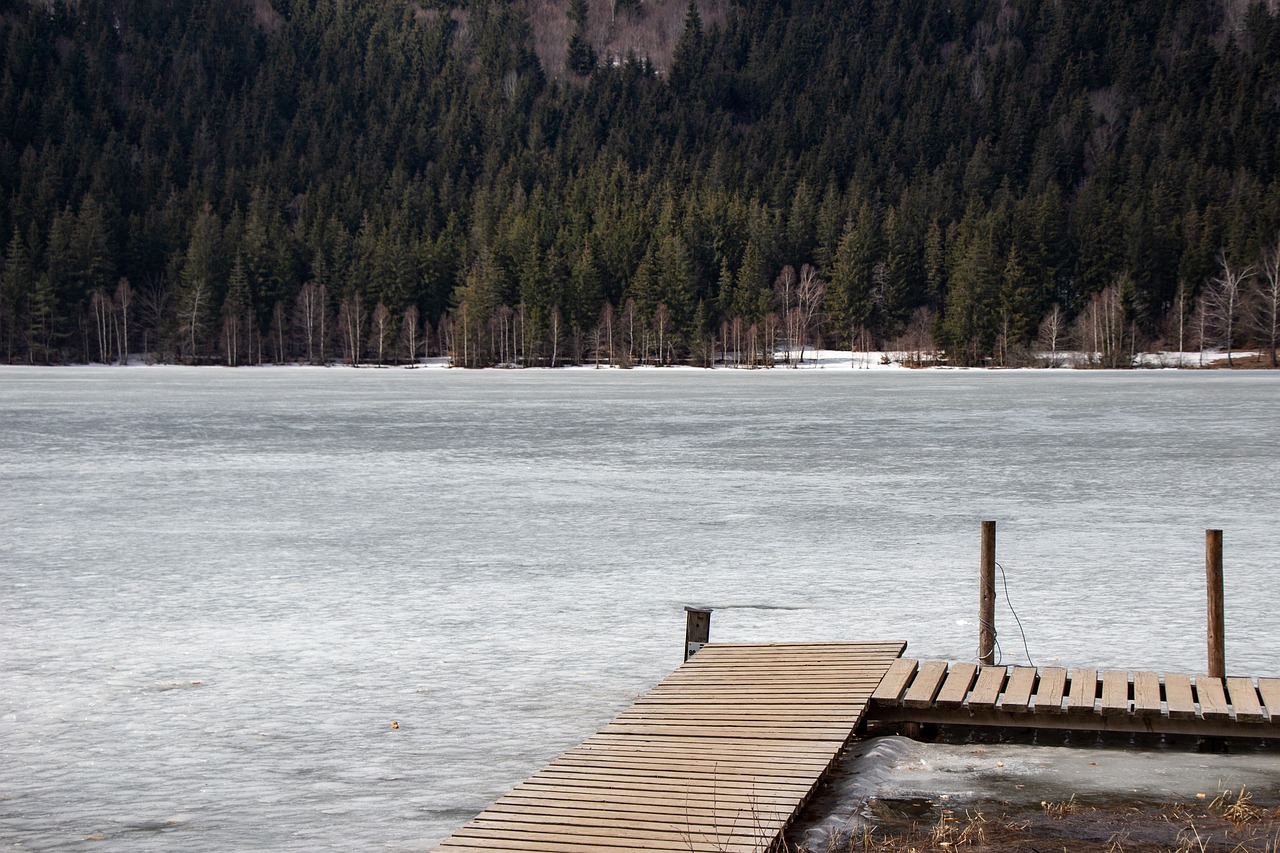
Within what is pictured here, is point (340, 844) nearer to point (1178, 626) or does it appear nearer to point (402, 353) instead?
point (1178, 626)

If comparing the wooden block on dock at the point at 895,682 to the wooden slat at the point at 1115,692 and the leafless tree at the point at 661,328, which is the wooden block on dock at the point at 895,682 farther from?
the leafless tree at the point at 661,328

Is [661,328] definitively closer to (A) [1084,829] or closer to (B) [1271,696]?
(B) [1271,696]

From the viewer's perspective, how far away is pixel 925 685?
8977mm

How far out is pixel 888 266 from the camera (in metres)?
142

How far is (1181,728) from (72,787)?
633 centimetres

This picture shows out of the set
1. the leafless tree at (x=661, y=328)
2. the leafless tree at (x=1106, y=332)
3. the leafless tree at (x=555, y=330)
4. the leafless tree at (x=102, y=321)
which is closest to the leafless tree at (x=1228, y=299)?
the leafless tree at (x=1106, y=332)

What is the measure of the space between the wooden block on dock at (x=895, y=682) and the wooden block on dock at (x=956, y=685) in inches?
9.5

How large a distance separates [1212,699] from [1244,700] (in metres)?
0.19

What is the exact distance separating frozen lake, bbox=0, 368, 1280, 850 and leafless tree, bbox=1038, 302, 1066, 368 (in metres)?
93.5

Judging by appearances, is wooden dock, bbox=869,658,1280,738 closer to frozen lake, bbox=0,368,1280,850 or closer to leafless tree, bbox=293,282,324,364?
frozen lake, bbox=0,368,1280,850

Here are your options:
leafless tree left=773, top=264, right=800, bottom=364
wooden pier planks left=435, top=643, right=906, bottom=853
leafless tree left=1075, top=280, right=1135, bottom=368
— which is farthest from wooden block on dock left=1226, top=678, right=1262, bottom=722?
leafless tree left=773, top=264, right=800, bottom=364

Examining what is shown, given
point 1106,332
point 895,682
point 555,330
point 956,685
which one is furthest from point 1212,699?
point 555,330

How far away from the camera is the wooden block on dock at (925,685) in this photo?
8.62m

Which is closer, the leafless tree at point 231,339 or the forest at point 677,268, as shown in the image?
the forest at point 677,268
